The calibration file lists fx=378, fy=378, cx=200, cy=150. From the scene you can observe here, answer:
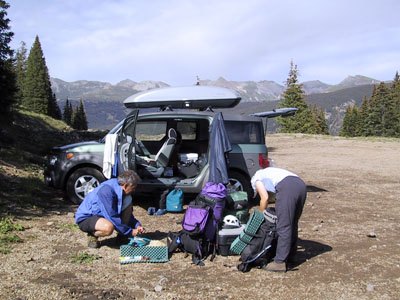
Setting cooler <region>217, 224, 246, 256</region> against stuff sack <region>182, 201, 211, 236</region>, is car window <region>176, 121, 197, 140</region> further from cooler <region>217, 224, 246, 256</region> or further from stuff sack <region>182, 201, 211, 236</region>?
cooler <region>217, 224, 246, 256</region>

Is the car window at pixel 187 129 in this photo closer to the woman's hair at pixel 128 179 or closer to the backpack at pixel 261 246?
the woman's hair at pixel 128 179

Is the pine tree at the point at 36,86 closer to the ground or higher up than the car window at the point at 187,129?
higher up

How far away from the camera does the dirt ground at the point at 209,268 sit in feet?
12.5

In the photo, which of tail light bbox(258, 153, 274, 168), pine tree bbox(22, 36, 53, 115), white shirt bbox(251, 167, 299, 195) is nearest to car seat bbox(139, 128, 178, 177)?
tail light bbox(258, 153, 274, 168)

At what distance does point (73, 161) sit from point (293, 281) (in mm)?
4854

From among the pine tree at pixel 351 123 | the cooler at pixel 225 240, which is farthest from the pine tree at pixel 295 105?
the cooler at pixel 225 240

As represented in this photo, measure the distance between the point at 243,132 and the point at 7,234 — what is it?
184 inches

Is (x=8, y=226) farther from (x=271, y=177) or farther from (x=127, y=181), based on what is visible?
(x=271, y=177)

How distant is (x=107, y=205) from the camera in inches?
186

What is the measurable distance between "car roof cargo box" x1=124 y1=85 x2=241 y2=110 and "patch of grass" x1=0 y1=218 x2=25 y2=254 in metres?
3.43

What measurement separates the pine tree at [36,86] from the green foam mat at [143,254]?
198 feet

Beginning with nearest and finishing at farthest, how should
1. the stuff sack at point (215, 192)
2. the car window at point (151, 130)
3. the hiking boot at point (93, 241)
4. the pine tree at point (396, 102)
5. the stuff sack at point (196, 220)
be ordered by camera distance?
the stuff sack at point (196, 220) → the hiking boot at point (93, 241) → the stuff sack at point (215, 192) → the car window at point (151, 130) → the pine tree at point (396, 102)

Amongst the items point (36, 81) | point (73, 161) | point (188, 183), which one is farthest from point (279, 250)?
point (36, 81)

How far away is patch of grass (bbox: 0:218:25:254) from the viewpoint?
192 inches
